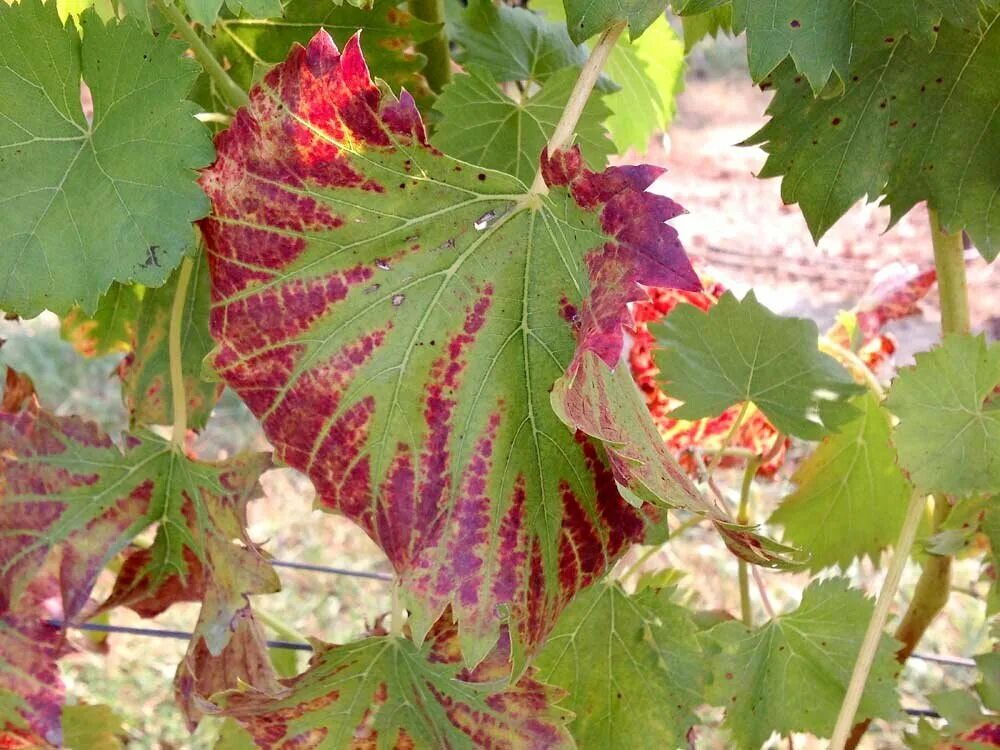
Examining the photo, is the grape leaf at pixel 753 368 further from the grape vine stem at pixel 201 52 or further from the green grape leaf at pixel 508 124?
the grape vine stem at pixel 201 52

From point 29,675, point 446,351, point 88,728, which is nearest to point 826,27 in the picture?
point 446,351

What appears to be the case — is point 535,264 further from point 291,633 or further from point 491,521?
point 291,633

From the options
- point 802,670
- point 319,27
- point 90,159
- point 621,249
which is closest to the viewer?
point 621,249

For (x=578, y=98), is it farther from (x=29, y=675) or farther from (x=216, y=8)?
(x=29, y=675)

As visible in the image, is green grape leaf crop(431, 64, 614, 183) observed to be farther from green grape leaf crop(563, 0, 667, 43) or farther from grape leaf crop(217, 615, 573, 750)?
grape leaf crop(217, 615, 573, 750)

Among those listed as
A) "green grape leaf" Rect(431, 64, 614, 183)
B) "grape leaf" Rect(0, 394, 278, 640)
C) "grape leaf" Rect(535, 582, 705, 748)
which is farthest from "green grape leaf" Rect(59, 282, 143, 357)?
"grape leaf" Rect(535, 582, 705, 748)

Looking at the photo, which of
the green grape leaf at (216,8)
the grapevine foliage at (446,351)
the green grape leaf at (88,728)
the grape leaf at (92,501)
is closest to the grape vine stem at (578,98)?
the grapevine foliage at (446,351)
